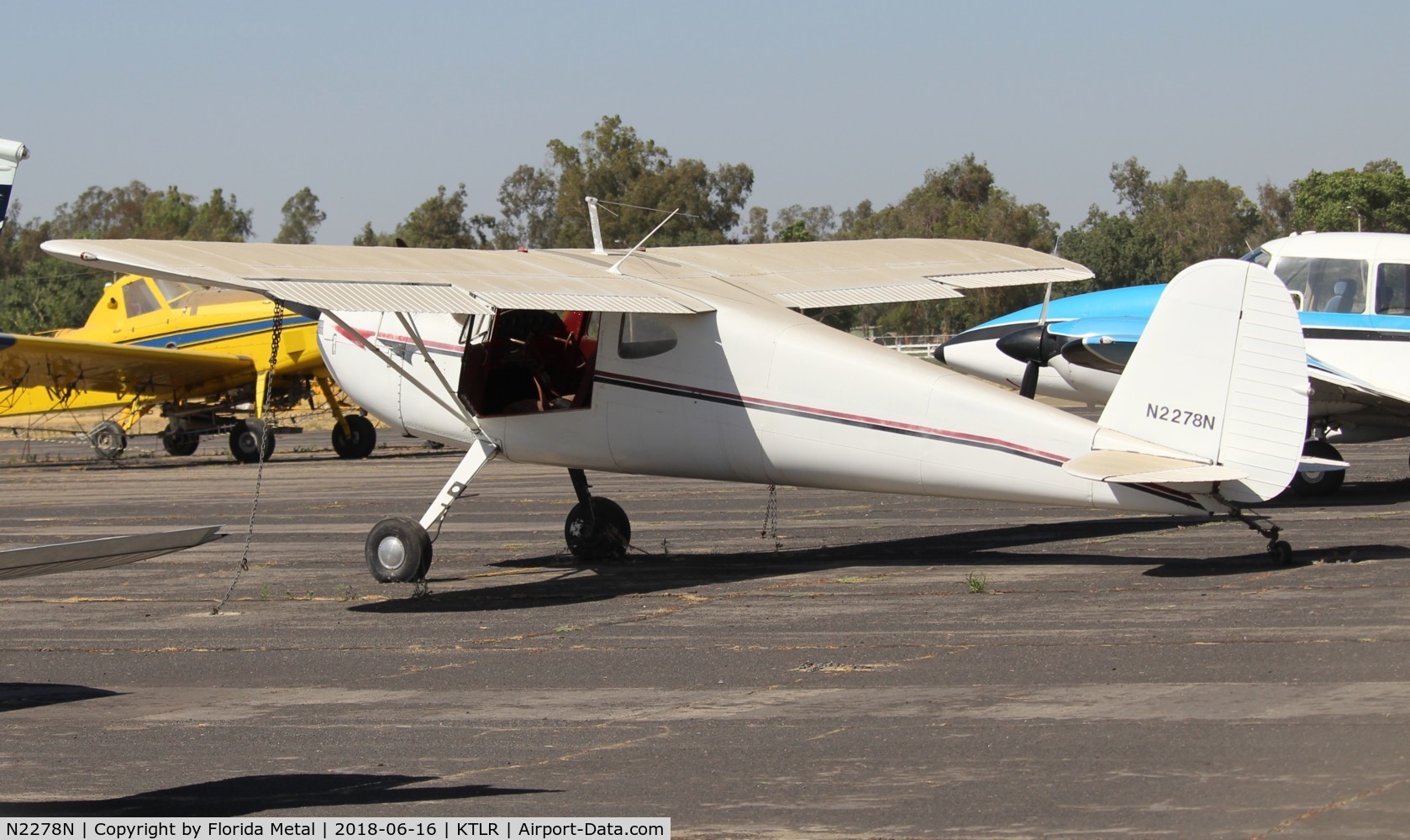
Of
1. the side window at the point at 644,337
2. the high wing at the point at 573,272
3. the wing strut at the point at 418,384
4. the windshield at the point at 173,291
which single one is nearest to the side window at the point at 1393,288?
the high wing at the point at 573,272

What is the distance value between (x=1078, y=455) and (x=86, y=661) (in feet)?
21.6

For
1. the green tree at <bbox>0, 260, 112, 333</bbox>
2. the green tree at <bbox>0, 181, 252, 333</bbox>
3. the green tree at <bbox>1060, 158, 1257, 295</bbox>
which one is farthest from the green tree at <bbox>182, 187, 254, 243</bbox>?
the green tree at <bbox>1060, 158, 1257, 295</bbox>

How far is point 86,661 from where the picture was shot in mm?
9203

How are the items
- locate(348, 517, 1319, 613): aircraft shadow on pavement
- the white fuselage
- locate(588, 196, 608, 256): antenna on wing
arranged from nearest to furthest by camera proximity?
the white fuselage → locate(348, 517, 1319, 613): aircraft shadow on pavement → locate(588, 196, 608, 256): antenna on wing

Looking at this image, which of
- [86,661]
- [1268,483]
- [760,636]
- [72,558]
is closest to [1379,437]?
[1268,483]

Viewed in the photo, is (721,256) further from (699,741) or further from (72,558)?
(72,558)

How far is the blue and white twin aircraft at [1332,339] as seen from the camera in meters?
14.9

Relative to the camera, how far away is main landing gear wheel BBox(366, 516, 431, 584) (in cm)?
1135

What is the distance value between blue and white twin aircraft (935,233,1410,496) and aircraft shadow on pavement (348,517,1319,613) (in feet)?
7.37

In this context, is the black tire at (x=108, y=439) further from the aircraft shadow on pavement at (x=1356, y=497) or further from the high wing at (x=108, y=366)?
the aircraft shadow on pavement at (x=1356, y=497)

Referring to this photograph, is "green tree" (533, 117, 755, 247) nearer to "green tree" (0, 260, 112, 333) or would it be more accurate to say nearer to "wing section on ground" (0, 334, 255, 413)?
"green tree" (0, 260, 112, 333)

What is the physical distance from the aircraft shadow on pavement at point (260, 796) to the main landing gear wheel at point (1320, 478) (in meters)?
11.9

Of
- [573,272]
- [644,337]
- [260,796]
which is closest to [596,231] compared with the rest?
[573,272]

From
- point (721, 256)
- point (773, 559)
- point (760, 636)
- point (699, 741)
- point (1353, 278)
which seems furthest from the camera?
point (1353, 278)
